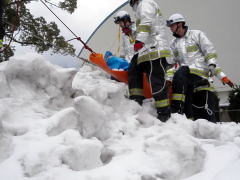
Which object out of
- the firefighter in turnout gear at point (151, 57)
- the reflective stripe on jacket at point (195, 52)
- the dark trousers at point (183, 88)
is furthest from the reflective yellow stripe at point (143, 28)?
the reflective stripe on jacket at point (195, 52)

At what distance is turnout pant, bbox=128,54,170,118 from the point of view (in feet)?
9.24

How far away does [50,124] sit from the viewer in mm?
1646

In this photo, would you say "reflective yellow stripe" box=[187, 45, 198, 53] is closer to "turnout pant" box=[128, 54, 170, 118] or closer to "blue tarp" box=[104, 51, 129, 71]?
"turnout pant" box=[128, 54, 170, 118]

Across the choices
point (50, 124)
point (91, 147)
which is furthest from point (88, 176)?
point (50, 124)

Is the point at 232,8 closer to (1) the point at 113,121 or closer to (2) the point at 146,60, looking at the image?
(2) the point at 146,60

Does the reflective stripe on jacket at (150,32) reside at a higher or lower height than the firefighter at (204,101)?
higher

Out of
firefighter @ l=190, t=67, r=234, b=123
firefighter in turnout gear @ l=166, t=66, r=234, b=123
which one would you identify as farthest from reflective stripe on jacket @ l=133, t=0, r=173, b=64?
firefighter @ l=190, t=67, r=234, b=123

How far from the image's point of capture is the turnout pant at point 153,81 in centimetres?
282

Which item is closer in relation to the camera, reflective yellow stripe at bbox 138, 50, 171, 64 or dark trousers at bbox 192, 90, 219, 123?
reflective yellow stripe at bbox 138, 50, 171, 64

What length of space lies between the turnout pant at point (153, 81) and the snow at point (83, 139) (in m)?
0.34

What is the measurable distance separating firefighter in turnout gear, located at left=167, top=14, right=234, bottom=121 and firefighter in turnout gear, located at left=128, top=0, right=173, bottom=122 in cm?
51

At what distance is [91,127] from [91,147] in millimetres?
424

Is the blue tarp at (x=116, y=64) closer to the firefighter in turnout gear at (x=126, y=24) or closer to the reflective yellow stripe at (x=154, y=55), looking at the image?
the reflective yellow stripe at (x=154, y=55)

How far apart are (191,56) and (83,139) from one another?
2516 mm
